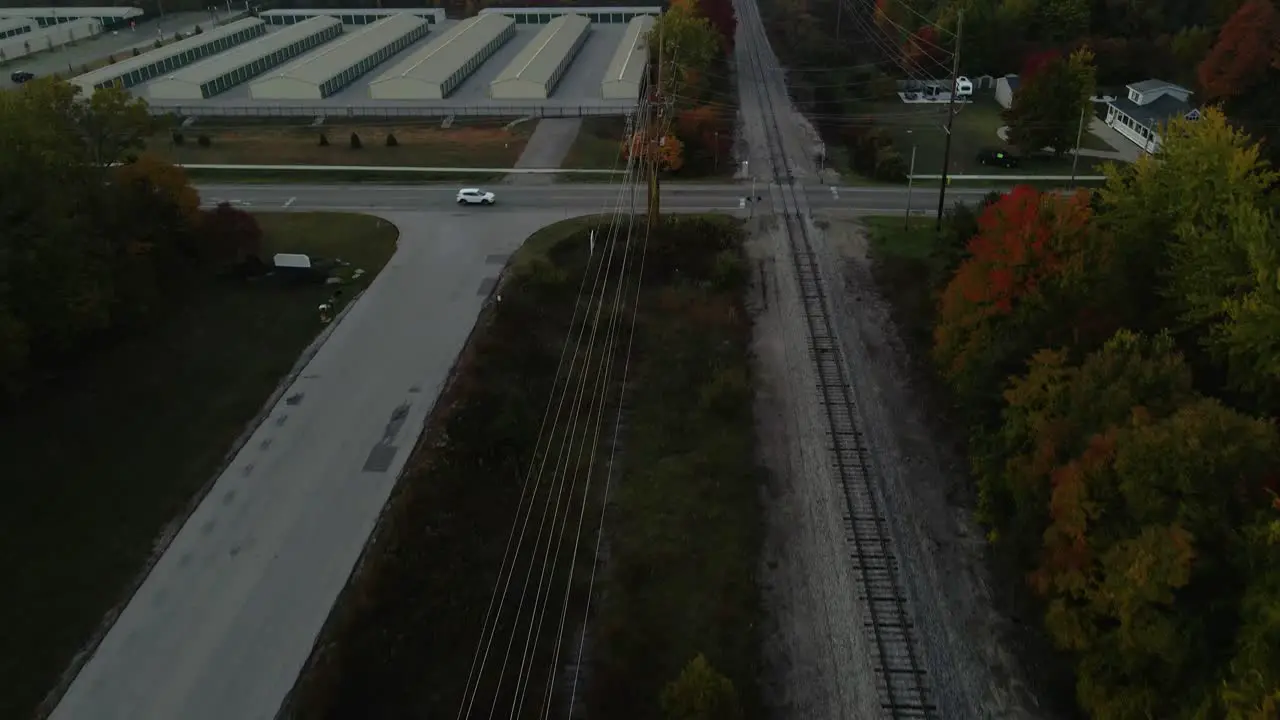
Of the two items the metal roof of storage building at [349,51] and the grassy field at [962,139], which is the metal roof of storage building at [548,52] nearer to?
the metal roof of storage building at [349,51]

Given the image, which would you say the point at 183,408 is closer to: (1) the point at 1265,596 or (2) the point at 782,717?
(2) the point at 782,717

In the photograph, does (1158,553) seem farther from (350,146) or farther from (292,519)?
(350,146)

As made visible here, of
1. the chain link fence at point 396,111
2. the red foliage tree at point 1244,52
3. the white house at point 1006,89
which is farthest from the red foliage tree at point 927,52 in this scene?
the chain link fence at point 396,111

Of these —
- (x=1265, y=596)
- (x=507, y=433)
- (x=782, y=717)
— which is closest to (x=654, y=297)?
(x=507, y=433)

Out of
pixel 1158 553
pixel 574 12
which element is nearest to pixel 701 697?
pixel 1158 553

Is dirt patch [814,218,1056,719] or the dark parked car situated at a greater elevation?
the dark parked car

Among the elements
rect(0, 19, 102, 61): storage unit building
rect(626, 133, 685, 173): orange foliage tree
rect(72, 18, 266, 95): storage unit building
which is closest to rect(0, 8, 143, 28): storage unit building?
rect(0, 19, 102, 61): storage unit building

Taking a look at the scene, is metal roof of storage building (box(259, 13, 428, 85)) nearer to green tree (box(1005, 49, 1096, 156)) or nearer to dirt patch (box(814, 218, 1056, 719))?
green tree (box(1005, 49, 1096, 156))
